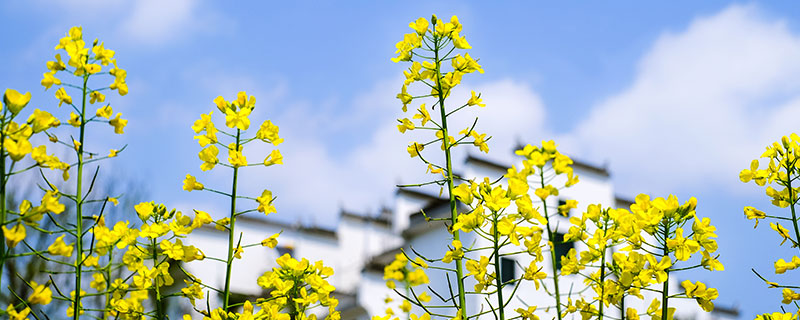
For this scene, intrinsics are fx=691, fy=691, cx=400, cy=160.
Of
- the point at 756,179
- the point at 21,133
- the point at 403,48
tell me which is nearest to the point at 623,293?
the point at 756,179

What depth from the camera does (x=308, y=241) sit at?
20312mm

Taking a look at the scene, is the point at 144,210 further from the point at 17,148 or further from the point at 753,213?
the point at 753,213

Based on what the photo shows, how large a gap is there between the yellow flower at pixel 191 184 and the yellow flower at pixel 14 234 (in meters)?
0.71

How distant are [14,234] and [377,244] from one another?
1838cm

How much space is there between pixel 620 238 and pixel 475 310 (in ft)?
40.8

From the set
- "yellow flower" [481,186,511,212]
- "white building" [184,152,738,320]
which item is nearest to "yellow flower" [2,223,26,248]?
"yellow flower" [481,186,511,212]

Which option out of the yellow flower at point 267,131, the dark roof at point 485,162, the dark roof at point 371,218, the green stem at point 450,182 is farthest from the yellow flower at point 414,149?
the dark roof at point 371,218

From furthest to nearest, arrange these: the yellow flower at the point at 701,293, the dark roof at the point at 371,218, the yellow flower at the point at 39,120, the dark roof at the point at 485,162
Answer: the dark roof at the point at 371,218, the dark roof at the point at 485,162, the yellow flower at the point at 701,293, the yellow flower at the point at 39,120

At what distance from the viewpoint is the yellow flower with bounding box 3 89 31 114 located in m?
1.45

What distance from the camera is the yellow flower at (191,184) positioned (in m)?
2.06

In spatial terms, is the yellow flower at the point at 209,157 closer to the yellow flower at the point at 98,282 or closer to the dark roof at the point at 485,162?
the yellow flower at the point at 98,282

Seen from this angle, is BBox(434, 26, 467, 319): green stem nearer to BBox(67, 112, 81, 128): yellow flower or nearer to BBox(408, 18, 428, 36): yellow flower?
BBox(408, 18, 428, 36): yellow flower

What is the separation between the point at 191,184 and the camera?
6.79 ft

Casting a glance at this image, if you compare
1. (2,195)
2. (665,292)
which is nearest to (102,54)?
(2,195)
